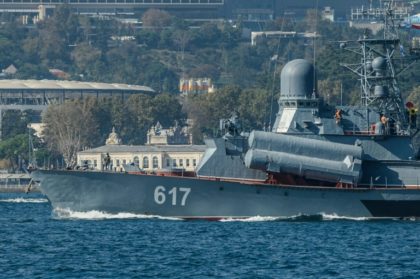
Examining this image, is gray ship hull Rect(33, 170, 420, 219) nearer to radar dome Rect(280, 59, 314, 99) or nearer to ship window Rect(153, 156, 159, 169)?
radar dome Rect(280, 59, 314, 99)

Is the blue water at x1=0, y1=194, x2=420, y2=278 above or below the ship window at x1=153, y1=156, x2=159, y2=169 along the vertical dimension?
below

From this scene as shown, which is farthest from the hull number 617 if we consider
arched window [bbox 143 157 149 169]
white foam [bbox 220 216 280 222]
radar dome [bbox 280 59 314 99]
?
arched window [bbox 143 157 149 169]

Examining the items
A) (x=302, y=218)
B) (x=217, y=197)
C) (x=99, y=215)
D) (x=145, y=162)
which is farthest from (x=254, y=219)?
(x=145, y=162)

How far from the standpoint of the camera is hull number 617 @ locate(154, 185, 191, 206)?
9103 cm

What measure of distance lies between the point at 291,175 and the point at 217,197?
12.6 feet

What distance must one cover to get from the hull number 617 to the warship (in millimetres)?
49

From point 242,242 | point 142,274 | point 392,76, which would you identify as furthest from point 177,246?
point 392,76

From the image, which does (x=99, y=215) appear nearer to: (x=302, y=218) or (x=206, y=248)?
(x=302, y=218)

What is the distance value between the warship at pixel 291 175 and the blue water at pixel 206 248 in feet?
2.91

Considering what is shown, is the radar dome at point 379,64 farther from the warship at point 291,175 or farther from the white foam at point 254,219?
the white foam at point 254,219

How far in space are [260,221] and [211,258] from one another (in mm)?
15092

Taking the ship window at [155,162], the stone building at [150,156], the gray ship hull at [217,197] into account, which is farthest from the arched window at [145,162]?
the gray ship hull at [217,197]

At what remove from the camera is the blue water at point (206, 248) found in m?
72.4

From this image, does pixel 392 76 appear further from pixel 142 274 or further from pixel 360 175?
pixel 142 274
